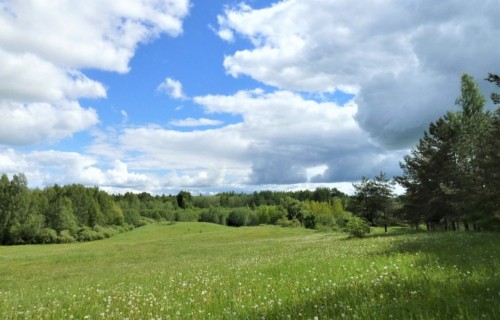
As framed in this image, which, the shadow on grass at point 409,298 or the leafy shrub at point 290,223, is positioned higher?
the shadow on grass at point 409,298

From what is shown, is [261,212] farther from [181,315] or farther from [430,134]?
[181,315]

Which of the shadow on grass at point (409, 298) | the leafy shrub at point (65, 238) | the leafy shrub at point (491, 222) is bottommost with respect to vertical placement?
the leafy shrub at point (65, 238)

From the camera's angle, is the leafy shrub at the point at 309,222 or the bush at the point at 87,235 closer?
the bush at the point at 87,235

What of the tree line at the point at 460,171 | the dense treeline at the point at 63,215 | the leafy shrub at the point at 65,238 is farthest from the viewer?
the dense treeline at the point at 63,215

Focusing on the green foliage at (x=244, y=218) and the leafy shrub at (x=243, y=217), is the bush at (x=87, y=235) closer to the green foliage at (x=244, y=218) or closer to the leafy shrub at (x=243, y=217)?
the green foliage at (x=244, y=218)

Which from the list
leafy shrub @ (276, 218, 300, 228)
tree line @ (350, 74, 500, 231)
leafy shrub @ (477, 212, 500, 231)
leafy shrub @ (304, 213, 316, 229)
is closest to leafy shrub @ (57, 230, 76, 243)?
leafy shrub @ (276, 218, 300, 228)

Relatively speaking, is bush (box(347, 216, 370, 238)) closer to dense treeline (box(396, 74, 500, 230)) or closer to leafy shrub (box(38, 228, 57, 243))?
dense treeline (box(396, 74, 500, 230))

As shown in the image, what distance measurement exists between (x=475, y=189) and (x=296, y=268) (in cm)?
Answer: 3636

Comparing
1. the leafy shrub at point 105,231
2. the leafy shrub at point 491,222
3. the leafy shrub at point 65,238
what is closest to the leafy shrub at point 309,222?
the leafy shrub at point 105,231

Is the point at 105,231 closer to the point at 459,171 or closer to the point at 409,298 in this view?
the point at 459,171

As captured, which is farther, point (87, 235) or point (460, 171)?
point (87, 235)

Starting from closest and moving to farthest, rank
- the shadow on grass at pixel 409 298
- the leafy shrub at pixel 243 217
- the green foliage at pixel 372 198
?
the shadow on grass at pixel 409 298, the green foliage at pixel 372 198, the leafy shrub at pixel 243 217

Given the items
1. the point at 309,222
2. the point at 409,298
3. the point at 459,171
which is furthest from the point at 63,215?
the point at 409,298

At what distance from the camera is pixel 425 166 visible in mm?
51156
